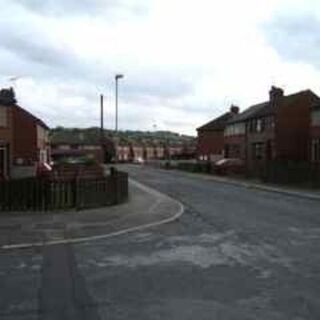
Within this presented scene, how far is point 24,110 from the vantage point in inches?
3098

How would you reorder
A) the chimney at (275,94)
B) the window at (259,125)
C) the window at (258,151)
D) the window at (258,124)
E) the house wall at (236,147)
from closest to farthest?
the chimney at (275,94) → the window at (258,124) → the window at (258,151) → the window at (259,125) → the house wall at (236,147)

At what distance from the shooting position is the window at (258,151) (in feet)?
264

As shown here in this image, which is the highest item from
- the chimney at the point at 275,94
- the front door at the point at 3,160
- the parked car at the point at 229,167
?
the chimney at the point at 275,94

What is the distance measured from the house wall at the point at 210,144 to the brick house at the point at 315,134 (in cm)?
4784

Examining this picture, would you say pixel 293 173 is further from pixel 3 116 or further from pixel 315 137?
pixel 3 116

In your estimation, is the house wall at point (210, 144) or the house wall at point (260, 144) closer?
the house wall at point (260, 144)

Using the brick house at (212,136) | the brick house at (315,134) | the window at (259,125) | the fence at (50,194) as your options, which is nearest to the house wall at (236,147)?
the window at (259,125)

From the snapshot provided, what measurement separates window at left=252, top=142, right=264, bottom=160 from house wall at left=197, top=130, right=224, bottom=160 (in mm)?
30522

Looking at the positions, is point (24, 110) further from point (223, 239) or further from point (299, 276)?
point (299, 276)

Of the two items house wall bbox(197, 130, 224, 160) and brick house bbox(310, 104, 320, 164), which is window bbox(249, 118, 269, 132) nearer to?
brick house bbox(310, 104, 320, 164)

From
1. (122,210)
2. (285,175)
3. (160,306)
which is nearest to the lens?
(160,306)

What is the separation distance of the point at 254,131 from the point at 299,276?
70.3m

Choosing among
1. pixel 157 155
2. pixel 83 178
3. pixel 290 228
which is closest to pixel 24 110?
pixel 83 178

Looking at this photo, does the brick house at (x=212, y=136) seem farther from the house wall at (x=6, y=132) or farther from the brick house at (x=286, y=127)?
the house wall at (x=6, y=132)
